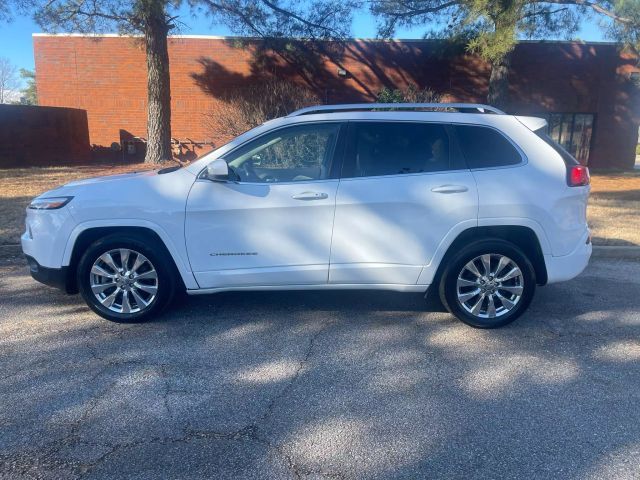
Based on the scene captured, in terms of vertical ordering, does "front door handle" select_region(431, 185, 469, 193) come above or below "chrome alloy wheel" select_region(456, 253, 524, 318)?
above

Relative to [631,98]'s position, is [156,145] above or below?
below

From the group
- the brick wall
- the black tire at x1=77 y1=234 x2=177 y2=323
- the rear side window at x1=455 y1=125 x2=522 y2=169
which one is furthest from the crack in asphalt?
the brick wall

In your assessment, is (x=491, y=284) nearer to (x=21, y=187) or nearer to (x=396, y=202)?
(x=396, y=202)

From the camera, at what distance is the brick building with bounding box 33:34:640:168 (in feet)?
66.9

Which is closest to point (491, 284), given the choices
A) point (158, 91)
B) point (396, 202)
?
point (396, 202)

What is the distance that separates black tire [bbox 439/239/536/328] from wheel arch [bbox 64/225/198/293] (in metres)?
2.29

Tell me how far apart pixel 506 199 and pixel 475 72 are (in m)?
18.1

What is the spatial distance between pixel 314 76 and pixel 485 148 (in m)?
17.0

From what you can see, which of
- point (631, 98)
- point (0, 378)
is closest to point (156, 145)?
point (0, 378)

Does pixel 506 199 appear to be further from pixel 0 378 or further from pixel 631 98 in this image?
pixel 631 98

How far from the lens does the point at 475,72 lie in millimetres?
20922

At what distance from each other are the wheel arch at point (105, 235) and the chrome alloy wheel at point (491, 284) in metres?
2.46

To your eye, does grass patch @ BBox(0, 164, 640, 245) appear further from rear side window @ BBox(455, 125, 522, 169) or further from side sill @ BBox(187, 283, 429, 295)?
side sill @ BBox(187, 283, 429, 295)

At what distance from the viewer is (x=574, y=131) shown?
22078 millimetres
